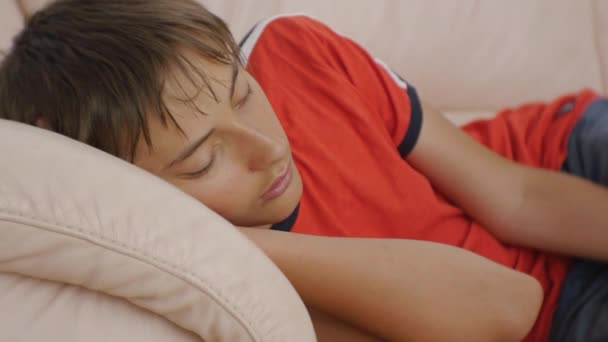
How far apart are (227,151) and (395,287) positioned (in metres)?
0.23

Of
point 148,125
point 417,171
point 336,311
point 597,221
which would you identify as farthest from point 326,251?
point 597,221

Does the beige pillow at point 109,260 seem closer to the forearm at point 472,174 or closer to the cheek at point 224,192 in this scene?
the cheek at point 224,192

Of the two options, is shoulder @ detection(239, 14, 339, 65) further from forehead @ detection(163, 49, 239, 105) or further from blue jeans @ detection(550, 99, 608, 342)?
blue jeans @ detection(550, 99, 608, 342)

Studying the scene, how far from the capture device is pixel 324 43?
90 cm

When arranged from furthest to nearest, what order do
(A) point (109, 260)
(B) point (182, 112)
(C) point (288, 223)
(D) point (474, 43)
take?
1. (D) point (474, 43)
2. (C) point (288, 223)
3. (B) point (182, 112)
4. (A) point (109, 260)

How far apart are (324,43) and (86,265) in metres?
0.56

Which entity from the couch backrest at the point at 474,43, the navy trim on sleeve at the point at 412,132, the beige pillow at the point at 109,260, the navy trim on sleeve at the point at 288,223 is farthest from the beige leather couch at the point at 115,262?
the couch backrest at the point at 474,43

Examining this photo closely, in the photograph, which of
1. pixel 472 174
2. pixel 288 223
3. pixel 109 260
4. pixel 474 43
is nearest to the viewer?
pixel 109 260

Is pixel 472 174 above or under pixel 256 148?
under

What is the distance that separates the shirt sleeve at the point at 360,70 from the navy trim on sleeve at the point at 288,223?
21 centimetres

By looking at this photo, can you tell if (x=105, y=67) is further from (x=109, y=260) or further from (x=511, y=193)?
(x=511, y=193)

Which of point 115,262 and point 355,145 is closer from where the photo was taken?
point 115,262

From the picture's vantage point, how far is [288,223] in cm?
77

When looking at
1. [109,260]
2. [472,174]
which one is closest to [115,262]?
[109,260]
